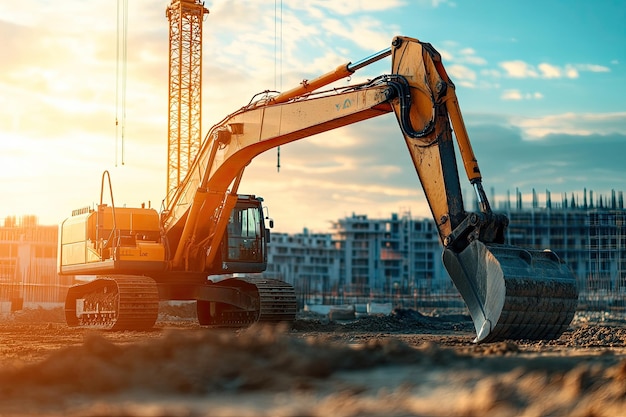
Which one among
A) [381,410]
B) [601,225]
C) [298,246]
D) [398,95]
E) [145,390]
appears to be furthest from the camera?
[298,246]

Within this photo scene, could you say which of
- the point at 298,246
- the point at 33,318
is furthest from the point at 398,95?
the point at 298,246

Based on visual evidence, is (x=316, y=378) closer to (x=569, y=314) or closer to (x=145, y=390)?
(x=145, y=390)

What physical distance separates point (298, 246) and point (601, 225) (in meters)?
90.3

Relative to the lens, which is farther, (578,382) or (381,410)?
(578,382)

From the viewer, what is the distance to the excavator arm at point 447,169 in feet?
40.1

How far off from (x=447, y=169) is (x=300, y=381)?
6.88 m

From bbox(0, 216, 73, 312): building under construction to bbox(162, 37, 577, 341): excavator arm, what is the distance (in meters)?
23.7

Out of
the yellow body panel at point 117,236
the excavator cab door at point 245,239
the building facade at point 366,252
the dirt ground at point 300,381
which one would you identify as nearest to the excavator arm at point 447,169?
the dirt ground at point 300,381

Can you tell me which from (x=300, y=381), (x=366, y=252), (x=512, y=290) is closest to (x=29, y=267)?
(x=512, y=290)

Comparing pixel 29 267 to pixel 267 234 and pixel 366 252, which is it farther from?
pixel 366 252

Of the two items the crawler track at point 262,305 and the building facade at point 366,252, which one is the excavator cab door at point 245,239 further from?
the building facade at point 366,252

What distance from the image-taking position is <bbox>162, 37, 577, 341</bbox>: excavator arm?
1222cm

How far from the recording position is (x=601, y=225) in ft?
245

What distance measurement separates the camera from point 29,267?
150 ft
